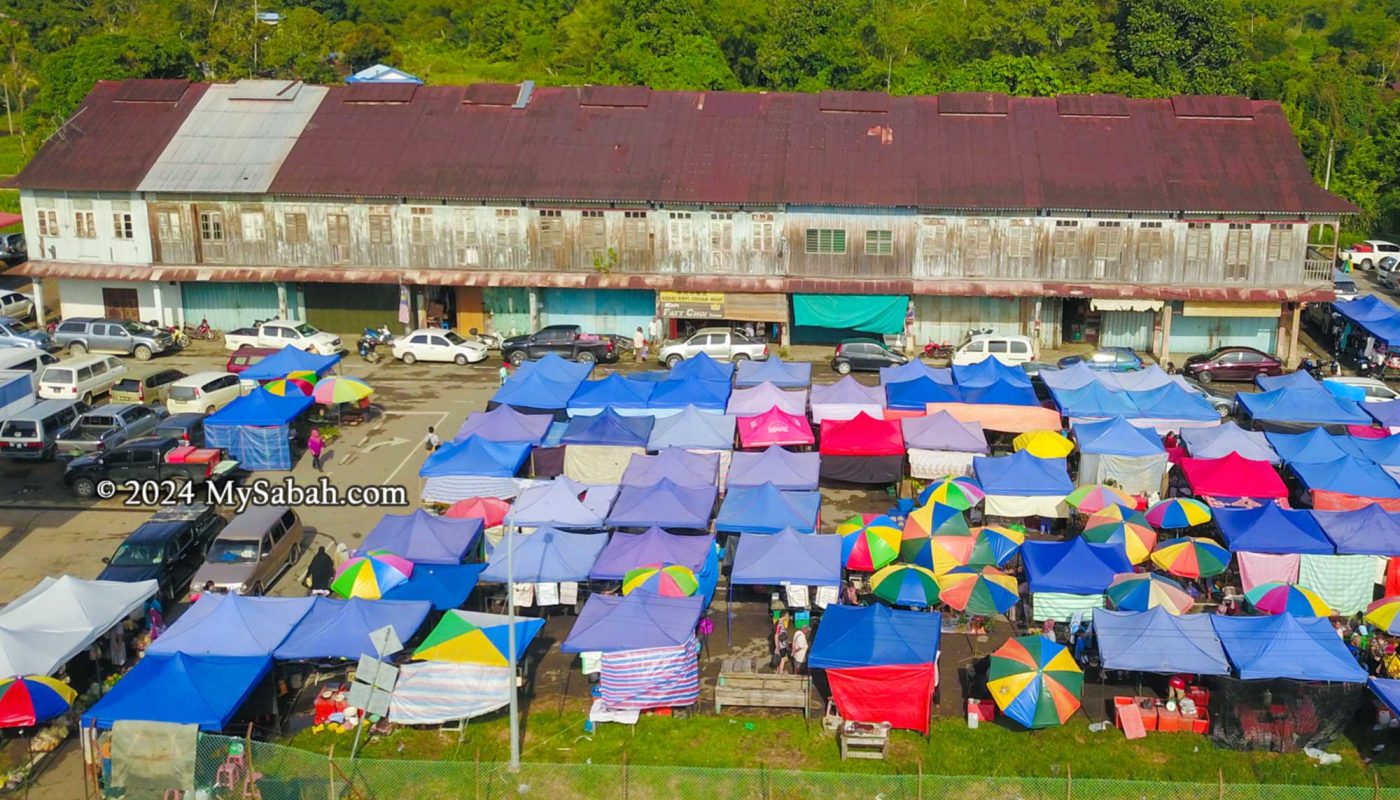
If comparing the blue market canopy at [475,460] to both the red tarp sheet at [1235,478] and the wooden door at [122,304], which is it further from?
the wooden door at [122,304]

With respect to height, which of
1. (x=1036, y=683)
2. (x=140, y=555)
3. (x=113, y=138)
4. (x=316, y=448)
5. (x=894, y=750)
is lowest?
(x=894, y=750)

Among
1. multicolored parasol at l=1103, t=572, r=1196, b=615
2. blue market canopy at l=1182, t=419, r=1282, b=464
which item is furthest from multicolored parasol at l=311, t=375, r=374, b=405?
blue market canopy at l=1182, t=419, r=1282, b=464

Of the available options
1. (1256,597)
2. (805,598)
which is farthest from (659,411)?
(1256,597)

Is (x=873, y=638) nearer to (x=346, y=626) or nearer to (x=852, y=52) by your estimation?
(x=346, y=626)

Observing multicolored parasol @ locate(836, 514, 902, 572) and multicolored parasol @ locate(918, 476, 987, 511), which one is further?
multicolored parasol @ locate(918, 476, 987, 511)

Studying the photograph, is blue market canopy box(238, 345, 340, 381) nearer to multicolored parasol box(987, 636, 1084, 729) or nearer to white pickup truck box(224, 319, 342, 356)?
white pickup truck box(224, 319, 342, 356)

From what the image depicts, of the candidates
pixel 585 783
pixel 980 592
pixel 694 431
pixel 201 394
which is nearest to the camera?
pixel 585 783

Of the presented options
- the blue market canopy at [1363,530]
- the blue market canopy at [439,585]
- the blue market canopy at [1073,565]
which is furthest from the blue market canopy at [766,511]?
the blue market canopy at [1363,530]

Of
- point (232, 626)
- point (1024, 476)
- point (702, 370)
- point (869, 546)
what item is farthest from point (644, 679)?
point (702, 370)
